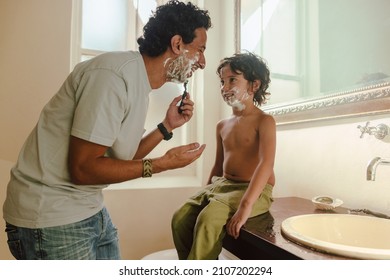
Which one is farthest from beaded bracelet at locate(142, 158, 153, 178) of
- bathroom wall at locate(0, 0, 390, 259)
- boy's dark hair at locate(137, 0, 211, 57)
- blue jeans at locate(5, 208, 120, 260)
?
bathroom wall at locate(0, 0, 390, 259)

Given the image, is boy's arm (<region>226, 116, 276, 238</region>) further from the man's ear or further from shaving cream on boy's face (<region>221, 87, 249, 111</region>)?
the man's ear

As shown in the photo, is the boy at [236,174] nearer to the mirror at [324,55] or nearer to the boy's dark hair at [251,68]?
the boy's dark hair at [251,68]

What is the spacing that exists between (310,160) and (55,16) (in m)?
1.20

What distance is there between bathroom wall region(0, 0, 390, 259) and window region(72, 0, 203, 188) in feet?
0.20

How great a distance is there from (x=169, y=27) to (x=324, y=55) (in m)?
0.55

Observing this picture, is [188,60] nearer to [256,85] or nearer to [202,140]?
[256,85]

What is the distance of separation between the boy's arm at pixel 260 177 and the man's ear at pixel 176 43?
353 millimetres

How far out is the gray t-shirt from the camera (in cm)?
57

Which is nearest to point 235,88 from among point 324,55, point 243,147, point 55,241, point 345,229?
point 243,147

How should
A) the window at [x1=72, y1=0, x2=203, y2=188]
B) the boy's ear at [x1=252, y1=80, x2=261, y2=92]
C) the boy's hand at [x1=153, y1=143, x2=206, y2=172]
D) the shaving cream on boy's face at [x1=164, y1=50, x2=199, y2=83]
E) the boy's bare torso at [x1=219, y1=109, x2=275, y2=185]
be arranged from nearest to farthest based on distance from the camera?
the boy's hand at [x1=153, y1=143, x2=206, y2=172], the shaving cream on boy's face at [x1=164, y1=50, x2=199, y2=83], the boy's bare torso at [x1=219, y1=109, x2=275, y2=185], the boy's ear at [x1=252, y1=80, x2=261, y2=92], the window at [x1=72, y1=0, x2=203, y2=188]

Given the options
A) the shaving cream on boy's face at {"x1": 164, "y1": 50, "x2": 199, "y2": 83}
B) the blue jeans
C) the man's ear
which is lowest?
the blue jeans

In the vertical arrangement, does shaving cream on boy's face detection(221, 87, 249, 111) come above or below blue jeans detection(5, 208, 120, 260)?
above

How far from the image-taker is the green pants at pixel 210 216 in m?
0.72

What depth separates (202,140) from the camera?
149cm
